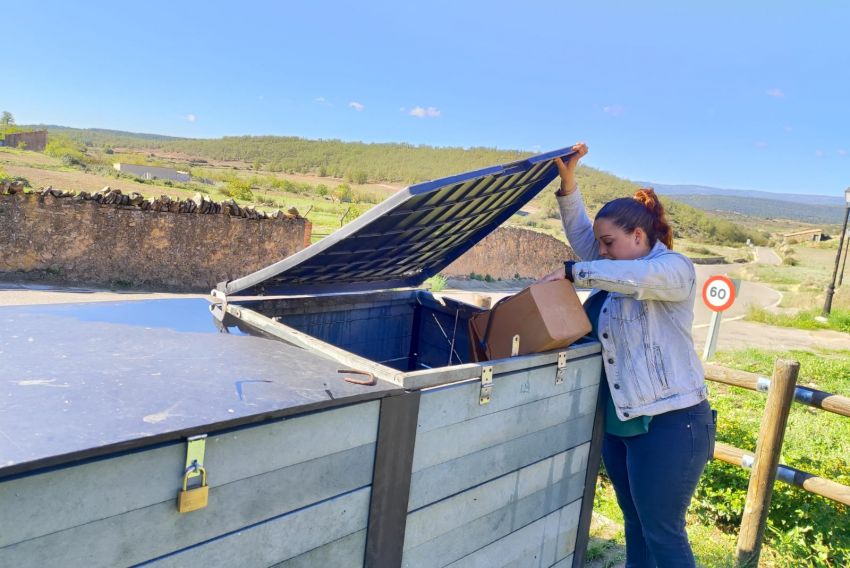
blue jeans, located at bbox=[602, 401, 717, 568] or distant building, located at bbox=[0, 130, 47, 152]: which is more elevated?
distant building, located at bbox=[0, 130, 47, 152]

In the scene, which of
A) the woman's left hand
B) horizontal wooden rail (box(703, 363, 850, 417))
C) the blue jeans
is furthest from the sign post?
the woman's left hand

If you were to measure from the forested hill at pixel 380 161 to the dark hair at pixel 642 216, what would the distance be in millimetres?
65086

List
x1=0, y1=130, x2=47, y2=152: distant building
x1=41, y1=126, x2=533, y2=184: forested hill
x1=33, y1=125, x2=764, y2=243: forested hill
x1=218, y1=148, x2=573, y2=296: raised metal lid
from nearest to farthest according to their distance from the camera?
1. x1=218, y1=148, x2=573, y2=296: raised metal lid
2. x1=0, y1=130, x2=47, y2=152: distant building
3. x1=33, y1=125, x2=764, y2=243: forested hill
4. x1=41, y1=126, x2=533, y2=184: forested hill

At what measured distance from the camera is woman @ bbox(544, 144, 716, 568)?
2.56 meters

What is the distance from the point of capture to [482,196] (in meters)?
3.07

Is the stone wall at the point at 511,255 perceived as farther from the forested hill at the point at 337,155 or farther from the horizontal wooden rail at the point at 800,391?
the forested hill at the point at 337,155

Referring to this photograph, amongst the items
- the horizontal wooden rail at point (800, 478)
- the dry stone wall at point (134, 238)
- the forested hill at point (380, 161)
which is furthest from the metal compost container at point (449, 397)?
the forested hill at point (380, 161)

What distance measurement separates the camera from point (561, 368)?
2.54 m

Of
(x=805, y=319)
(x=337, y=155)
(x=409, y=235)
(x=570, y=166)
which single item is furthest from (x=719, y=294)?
(x=337, y=155)

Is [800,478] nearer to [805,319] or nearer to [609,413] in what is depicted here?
[609,413]

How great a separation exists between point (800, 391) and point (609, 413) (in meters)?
1.58

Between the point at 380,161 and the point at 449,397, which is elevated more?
the point at 380,161

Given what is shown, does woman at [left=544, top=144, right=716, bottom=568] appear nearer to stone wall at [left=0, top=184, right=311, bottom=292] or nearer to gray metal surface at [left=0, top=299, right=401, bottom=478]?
gray metal surface at [left=0, top=299, right=401, bottom=478]

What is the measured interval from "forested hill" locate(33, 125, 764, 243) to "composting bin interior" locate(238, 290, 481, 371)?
211ft
